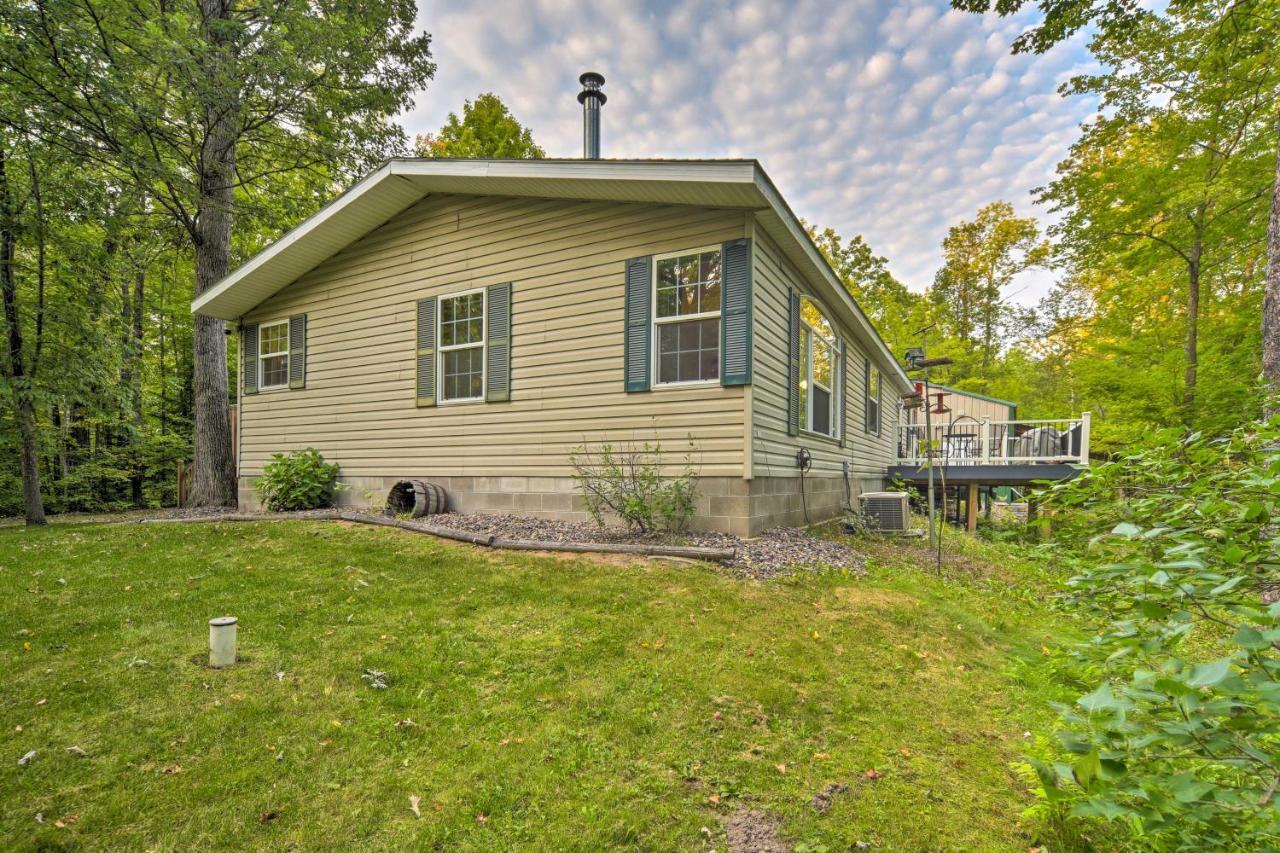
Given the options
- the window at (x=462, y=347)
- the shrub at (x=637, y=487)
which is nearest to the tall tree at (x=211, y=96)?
the window at (x=462, y=347)

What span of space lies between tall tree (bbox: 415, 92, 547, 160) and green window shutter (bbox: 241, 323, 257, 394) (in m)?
9.15

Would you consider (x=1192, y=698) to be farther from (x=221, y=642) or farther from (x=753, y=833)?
(x=221, y=642)

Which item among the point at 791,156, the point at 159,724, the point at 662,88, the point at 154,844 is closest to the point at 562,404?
the point at 159,724

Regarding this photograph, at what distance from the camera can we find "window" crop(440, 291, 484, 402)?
750 cm

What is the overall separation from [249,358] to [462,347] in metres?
5.16

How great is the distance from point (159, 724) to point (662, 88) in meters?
13.0

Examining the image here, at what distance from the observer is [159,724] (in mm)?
2404

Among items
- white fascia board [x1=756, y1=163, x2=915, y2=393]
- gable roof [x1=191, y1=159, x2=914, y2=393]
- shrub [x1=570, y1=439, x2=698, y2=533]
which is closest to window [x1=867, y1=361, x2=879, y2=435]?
white fascia board [x1=756, y1=163, x2=915, y2=393]

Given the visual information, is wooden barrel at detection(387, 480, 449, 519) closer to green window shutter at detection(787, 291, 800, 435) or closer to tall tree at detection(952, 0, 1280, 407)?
green window shutter at detection(787, 291, 800, 435)

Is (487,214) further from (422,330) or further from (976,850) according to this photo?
(976,850)

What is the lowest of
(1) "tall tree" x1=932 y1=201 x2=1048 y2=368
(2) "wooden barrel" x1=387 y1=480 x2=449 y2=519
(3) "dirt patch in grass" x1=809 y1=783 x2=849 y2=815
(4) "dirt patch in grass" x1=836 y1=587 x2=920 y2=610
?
(3) "dirt patch in grass" x1=809 y1=783 x2=849 y2=815

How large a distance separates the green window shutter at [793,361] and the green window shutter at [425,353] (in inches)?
195

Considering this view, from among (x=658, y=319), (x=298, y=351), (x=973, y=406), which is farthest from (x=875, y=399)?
(x=298, y=351)

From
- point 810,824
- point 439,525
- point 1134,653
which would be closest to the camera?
point 1134,653
